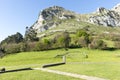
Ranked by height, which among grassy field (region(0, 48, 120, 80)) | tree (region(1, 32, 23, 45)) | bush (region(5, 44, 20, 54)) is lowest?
grassy field (region(0, 48, 120, 80))

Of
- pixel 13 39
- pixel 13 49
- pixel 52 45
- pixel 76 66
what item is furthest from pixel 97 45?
pixel 76 66

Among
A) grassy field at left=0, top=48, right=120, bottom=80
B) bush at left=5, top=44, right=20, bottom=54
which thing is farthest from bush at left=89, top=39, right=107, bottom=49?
bush at left=5, top=44, right=20, bottom=54

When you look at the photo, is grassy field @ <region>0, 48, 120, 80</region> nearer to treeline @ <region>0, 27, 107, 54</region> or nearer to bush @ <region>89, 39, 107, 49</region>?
treeline @ <region>0, 27, 107, 54</region>

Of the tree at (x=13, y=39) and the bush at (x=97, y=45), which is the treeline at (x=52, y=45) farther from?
the tree at (x=13, y=39)

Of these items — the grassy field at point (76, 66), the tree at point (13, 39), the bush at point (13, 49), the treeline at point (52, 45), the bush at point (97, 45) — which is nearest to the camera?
the grassy field at point (76, 66)

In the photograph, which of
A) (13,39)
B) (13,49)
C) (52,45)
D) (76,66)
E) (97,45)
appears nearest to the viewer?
(76,66)

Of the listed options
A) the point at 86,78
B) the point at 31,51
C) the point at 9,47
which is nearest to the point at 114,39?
the point at 31,51

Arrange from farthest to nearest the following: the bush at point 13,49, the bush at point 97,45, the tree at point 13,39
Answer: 1. the tree at point 13,39
2. the bush at point 97,45
3. the bush at point 13,49

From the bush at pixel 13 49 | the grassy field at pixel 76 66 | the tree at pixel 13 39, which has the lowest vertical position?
the grassy field at pixel 76 66

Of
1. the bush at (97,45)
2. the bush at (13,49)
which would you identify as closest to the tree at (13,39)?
the bush at (13,49)

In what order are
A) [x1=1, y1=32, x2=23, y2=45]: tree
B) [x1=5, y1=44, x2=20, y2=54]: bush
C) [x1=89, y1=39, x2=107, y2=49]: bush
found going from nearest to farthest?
[x1=5, y1=44, x2=20, y2=54]: bush → [x1=89, y1=39, x2=107, y2=49]: bush → [x1=1, y1=32, x2=23, y2=45]: tree

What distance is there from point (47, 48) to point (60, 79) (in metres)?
82.6

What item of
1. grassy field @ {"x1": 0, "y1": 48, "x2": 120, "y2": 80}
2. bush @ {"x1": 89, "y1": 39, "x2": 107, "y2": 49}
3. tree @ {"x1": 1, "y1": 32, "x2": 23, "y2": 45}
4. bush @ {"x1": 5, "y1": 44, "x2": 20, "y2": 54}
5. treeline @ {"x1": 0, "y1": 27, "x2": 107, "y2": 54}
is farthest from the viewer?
tree @ {"x1": 1, "y1": 32, "x2": 23, "y2": 45}

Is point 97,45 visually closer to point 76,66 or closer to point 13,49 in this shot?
point 13,49
